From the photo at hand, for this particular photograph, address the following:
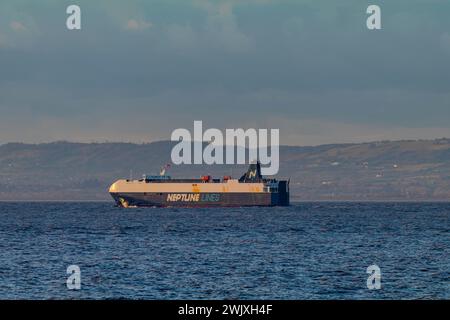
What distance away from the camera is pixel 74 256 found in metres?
76.9

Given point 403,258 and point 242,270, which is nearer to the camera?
point 242,270

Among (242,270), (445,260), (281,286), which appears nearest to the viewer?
(281,286)

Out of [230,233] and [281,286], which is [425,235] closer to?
[230,233]
